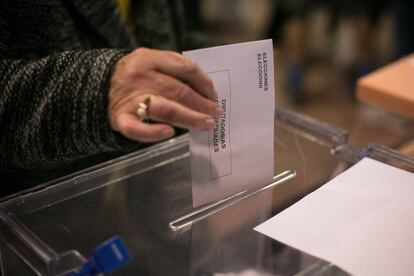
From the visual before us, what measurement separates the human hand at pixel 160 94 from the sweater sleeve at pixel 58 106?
0.02m

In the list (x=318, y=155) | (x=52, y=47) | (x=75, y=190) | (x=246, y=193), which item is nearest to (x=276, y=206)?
(x=246, y=193)

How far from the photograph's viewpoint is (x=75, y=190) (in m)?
0.66

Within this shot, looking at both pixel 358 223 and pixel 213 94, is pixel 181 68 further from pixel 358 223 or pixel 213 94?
pixel 358 223

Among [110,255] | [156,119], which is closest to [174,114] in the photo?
[156,119]

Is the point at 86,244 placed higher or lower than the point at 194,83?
lower

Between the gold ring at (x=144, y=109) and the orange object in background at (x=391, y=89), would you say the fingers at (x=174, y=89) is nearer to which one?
the gold ring at (x=144, y=109)

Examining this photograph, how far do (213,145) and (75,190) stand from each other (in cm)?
19

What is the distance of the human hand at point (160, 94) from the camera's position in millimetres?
520

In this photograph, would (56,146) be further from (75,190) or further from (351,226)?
(351,226)

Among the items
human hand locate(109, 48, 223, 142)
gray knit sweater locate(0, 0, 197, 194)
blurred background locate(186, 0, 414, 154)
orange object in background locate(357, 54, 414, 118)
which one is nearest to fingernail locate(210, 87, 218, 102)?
human hand locate(109, 48, 223, 142)

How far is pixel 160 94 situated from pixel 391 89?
0.65m

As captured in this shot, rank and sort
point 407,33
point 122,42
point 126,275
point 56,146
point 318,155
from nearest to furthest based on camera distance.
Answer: point 126,275, point 56,146, point 318,155, point 122,42, point 407,33

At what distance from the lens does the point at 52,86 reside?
606mm

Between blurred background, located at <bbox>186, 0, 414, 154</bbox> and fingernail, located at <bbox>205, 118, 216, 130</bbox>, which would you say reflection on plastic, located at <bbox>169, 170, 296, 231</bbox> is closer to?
fingernail, located at <bbox>205, 118, 216, 130</bbox>
